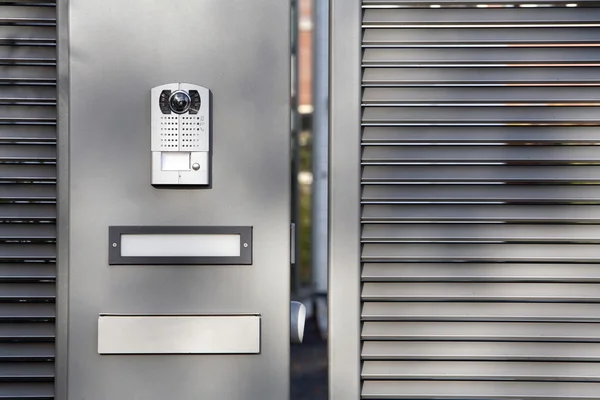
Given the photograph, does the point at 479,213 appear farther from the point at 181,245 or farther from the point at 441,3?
the point at 181,245

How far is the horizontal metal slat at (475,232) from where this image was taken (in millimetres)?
2904

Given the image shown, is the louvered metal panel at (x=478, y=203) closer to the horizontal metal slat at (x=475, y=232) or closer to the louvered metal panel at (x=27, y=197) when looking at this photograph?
the horizontal metal slat at (x=475, y=232)

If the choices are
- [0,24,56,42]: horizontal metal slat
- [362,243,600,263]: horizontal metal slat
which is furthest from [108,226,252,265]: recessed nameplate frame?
[0,24,56,42]: horizontal metal slat

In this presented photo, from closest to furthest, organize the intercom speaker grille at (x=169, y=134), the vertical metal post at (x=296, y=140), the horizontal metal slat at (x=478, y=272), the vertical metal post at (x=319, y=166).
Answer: the intercom speaker grille at (x=169, y=134)
the horizontal metal slat at (x=478, y=272)
the vertical metal post at (x=319, y=166)
the vertical metal post at (x=296, y=140)

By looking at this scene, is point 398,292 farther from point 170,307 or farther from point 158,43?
point 158,43

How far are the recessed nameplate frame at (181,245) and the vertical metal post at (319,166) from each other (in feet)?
22.5

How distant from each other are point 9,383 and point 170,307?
0.75 metres

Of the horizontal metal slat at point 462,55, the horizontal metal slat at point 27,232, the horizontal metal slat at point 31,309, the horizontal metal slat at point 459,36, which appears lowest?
the horizontal metal slat at point 31,309

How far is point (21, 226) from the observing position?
9.62 ft

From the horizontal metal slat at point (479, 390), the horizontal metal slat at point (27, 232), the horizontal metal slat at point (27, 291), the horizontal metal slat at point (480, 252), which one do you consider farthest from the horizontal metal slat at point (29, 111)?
the horizontal metal slat at point (479, 390)

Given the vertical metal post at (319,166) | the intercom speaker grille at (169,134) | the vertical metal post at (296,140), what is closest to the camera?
the intercom speaker grille at (169,134)

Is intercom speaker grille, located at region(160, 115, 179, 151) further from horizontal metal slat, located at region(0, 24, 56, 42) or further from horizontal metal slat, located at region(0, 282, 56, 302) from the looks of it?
horizontal metal slat, located at region(0, 282, 56, 302)

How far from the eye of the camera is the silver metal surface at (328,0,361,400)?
2896 millimetres

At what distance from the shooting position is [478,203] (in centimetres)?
291
